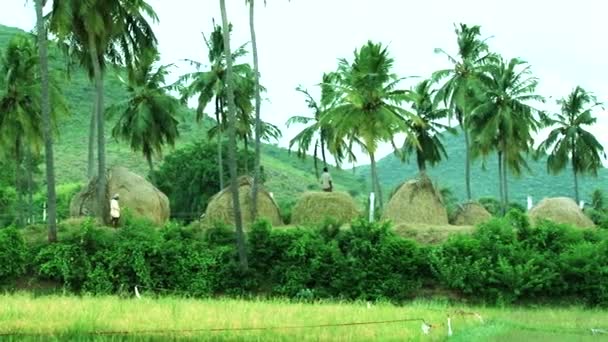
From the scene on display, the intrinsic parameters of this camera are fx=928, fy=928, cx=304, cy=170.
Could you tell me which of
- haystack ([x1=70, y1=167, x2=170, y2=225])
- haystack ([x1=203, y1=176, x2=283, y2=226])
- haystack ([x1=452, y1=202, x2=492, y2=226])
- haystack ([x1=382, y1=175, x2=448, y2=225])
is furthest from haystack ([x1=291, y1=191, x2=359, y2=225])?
haystack ([x1=70, y1=167, x2=170, y2=225])

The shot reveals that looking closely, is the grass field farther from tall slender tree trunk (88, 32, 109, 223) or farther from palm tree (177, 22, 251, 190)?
palm tree (177, 22, 251, 190)

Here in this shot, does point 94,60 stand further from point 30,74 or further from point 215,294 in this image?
point 30,74

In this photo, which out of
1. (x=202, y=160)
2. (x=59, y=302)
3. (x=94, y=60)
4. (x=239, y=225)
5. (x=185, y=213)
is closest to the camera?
(x=59, y=302)

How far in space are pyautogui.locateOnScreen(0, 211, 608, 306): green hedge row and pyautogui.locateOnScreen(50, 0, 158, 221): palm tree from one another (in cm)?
441

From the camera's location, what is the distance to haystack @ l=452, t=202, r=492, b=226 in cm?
4162

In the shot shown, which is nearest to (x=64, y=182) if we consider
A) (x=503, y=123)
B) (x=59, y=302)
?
(x=503, y=123)

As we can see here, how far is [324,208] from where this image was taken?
38.4 metres

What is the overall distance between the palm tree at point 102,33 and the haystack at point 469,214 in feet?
51.3

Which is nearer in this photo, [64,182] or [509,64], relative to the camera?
[509,64]

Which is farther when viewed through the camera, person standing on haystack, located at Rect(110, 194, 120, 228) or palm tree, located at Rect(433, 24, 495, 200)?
palm tree, located at Rect(433, 24, 495, 200)

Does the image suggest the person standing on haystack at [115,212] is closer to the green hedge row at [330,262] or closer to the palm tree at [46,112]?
the green hedge row at [330,262]

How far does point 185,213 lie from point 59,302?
38.4 metres

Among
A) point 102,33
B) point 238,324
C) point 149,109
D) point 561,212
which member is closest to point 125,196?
point 102,33

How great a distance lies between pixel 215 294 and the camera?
103 ft
